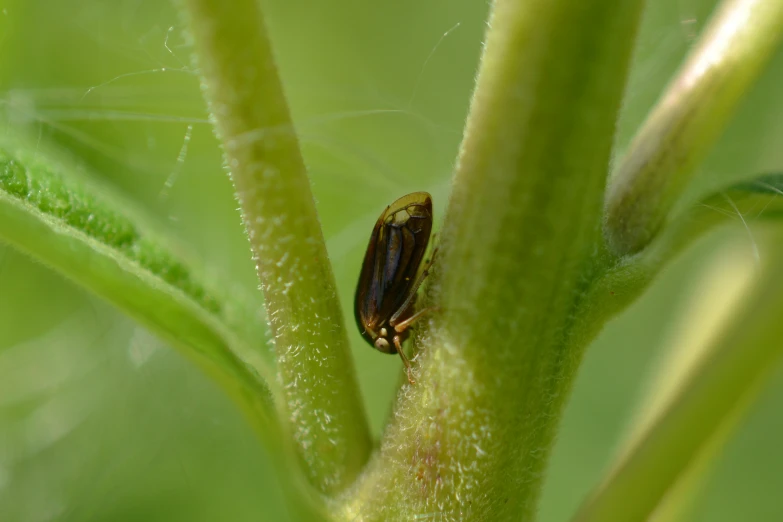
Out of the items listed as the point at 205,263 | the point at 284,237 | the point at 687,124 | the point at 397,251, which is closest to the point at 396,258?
the point at 397,251

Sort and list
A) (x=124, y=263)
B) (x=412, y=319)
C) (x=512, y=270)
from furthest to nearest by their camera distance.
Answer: (x=412, y=319) → (x=124, y=263) → (x=512, y=270)

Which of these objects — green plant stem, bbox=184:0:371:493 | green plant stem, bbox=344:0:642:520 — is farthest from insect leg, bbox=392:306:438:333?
green plant stem, bbox=184:0:371:493

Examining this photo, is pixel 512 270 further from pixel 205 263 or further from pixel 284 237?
pixel 205 263

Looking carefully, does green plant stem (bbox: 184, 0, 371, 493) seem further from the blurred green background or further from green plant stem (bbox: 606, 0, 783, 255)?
the blurred green background

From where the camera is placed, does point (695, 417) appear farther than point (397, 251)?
No

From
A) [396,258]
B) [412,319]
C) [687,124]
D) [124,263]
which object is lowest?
[396,258]

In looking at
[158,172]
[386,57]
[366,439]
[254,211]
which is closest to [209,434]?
[158,172]

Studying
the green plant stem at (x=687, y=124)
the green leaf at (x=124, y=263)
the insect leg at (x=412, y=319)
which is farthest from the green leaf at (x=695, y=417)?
the green leaf at (x=124, y=263)
